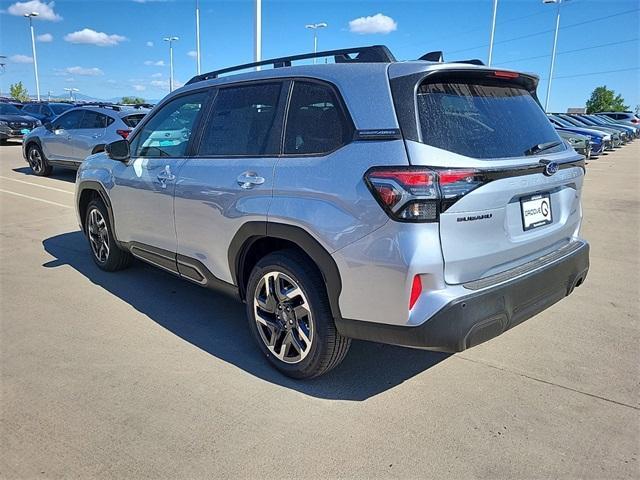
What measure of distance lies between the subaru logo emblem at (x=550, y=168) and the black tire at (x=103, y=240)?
→ 12.6 ft

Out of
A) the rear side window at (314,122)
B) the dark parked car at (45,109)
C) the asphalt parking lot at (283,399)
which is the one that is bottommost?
the asphalt parking lot at (283,399)

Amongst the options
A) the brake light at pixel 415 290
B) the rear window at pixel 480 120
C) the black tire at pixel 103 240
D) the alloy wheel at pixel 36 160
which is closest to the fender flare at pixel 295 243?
the brake light at pixel 415 290

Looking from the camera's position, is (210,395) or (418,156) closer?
(418,156)

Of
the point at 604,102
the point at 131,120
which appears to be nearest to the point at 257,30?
the point at 131,120

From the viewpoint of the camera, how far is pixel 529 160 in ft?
8.97

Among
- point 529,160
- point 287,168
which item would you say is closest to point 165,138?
point 287,168

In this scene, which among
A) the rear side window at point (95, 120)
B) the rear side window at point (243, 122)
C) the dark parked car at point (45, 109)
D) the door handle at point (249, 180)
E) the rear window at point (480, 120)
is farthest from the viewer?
the dark parked car at point (45, 109)

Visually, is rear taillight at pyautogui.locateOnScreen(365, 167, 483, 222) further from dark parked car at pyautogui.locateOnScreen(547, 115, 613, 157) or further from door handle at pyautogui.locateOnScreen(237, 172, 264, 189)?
dark parked car at pyautogui.locateOnScreen(547, 115, 613, 157)

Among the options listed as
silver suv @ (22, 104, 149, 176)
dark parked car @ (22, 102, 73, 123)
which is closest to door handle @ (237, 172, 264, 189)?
silver suv @ (22, 104, 149, 176)

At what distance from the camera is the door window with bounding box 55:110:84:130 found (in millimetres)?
11070

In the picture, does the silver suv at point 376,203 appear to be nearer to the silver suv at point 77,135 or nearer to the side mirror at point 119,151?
the side mirror at point 119,151

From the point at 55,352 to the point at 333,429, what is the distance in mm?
2094

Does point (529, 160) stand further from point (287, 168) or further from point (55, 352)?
point (55, 352)

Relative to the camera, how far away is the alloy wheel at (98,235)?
4952mm
